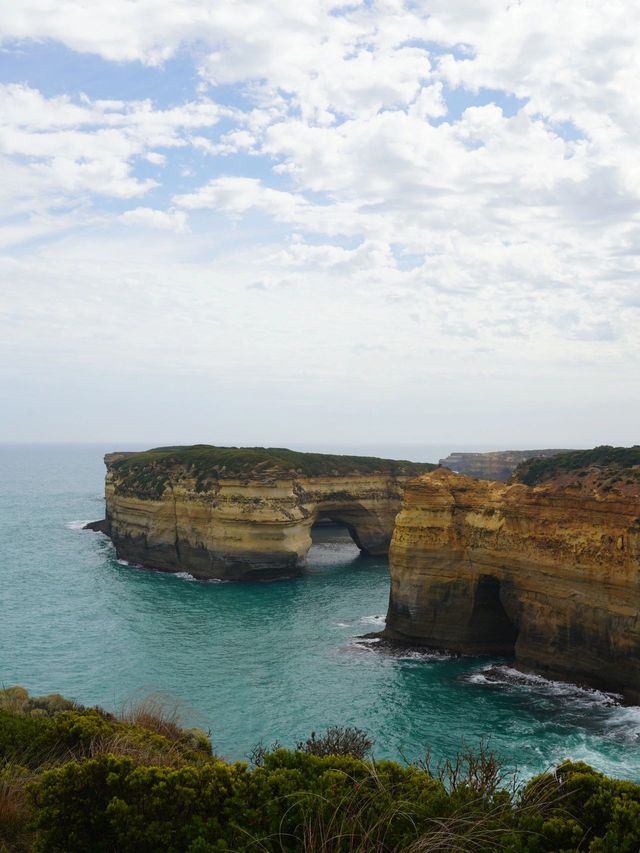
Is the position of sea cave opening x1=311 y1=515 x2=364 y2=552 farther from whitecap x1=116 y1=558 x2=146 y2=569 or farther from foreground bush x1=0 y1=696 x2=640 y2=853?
foreground bush x1=0 y1=696 x2=640 y2=853

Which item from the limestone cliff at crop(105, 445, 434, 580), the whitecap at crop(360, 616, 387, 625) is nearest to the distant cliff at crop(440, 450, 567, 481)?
the limestone cliff at crop(105, 445, 434, 580)

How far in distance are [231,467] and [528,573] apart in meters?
31.1

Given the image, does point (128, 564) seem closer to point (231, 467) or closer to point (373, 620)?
point (231, 467)

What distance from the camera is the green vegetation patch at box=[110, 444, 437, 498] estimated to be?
56938 mm

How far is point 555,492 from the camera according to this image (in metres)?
31.0

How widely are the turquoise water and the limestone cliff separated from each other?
9.59ft

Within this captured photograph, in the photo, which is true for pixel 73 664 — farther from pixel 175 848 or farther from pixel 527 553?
pixel 175 848

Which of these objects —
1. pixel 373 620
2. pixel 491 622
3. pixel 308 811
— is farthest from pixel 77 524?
pixel 308 811

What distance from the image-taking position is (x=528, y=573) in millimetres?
31688

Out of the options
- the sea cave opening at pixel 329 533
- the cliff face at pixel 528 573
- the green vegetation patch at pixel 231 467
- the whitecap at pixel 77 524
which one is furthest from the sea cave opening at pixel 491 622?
the whitecap at pixel 77 524

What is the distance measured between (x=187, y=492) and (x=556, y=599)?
3542 centimetres

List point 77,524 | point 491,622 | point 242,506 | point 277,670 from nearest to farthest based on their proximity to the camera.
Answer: point 277,670 < point 491,622 < point 242,506 < point 77,524

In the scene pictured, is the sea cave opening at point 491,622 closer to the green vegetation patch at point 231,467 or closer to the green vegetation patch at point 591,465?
the green vegetation patch at point 591,465

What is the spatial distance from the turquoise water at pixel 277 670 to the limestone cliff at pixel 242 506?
2.92 meters
